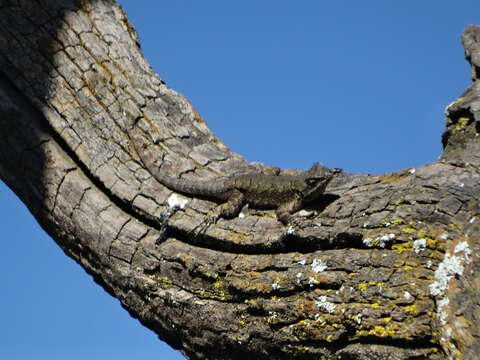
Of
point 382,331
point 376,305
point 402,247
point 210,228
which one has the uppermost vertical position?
point 210,228

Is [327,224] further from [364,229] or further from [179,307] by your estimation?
[179,307]

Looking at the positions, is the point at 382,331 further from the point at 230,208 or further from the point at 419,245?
the point at 230,208

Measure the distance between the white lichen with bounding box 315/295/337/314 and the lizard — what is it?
76 cm

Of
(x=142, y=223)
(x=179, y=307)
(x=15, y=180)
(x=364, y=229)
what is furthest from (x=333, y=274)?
(x=15, y=180)

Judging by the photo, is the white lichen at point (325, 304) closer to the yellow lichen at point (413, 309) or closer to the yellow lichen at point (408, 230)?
the yellow lichen at point (413, 309)

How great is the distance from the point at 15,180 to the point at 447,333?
357cm

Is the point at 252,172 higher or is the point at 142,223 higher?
the point at 252,172

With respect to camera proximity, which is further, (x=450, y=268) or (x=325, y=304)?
(x=325, y=304)

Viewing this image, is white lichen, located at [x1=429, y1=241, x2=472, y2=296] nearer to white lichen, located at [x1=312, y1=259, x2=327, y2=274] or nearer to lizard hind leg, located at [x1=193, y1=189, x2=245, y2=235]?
white lichen, located at [x1=312, y1=259, x2=327, y2=274]

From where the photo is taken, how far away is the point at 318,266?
3791 mm

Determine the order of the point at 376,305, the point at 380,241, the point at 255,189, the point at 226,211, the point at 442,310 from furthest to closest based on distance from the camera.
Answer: the point at 255,189, the point at 226,211, the point at 380,241, the point at 376,305, the point at 442,310

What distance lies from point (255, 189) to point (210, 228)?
759 millimetres

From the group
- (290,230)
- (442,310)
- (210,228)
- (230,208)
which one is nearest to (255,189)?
(230,208)

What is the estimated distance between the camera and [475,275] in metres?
3.46
